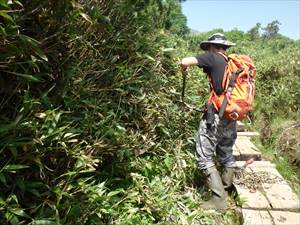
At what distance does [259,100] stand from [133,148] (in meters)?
5.33

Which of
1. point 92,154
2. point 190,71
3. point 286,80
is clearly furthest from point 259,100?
point 92,154

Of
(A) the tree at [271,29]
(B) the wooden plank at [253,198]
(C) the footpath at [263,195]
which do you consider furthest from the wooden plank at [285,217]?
(A) the tree at [271,29]

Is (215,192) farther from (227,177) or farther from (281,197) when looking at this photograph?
(281,197)

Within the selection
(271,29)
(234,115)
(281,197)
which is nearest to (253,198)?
(281,197)

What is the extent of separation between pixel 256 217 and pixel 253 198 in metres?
0.37

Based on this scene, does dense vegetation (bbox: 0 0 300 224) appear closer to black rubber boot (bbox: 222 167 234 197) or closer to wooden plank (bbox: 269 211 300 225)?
black rubber boot (bbox: 222 167 234 197)

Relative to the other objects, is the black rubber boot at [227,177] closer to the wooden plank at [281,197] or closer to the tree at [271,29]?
the wooden plank at [281,197]

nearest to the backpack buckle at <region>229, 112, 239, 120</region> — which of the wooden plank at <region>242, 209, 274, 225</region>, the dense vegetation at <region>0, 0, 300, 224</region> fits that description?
the dense vegetation at <region>0, 0, 300, 224</region>

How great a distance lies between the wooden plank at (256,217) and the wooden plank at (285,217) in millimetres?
55

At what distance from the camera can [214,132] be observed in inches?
167

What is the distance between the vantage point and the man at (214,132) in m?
4.09

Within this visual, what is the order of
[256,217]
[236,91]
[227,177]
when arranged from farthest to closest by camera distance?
1. [227,177]
2. [236,91]
3. [256,217]

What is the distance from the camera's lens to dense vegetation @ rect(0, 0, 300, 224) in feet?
8.20

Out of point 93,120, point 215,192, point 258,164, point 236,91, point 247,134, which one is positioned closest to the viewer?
point 93,120
